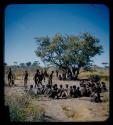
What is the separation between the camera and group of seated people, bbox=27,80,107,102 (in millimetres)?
4742

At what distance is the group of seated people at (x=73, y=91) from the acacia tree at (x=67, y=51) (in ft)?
1.54

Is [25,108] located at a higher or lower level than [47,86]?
lower

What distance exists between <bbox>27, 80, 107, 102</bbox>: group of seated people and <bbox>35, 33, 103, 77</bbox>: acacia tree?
469 millimetres

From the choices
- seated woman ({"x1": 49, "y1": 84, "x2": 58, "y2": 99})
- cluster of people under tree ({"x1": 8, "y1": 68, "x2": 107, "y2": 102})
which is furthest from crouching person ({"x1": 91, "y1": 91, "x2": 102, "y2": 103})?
seated woman ({"x1": 49, "y1": 84, "x2": 58, "y2": 99})

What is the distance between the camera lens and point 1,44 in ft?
9.79

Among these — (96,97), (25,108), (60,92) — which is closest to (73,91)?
(60,92)

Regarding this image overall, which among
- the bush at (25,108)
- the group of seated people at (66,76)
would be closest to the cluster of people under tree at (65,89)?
the group of seated people at (66,76)

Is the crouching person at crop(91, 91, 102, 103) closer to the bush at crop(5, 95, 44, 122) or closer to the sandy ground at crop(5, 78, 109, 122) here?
the sandy ground at crop(5, 78, 109, 122)

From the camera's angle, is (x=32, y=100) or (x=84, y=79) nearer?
(x=32, y=100)

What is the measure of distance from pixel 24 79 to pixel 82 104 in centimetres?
112

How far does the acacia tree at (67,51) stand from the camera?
17.3 feet

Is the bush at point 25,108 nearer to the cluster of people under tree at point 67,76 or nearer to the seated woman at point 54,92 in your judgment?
the seated woman at point 54,92

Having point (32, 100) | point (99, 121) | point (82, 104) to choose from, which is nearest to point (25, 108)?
point (32, 100)
